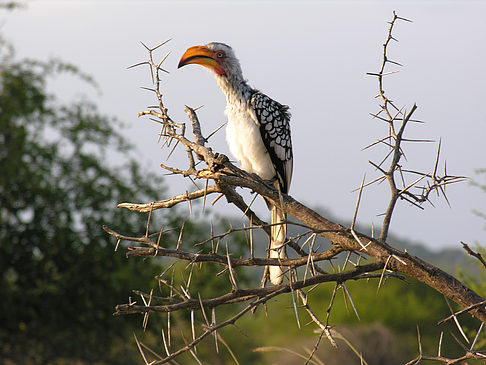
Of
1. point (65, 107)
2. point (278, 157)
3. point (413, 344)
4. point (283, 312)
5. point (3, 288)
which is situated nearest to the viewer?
point (278, 157)

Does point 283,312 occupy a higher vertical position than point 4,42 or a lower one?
lower

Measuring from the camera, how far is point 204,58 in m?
3.81

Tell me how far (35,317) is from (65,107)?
2825 millimetres

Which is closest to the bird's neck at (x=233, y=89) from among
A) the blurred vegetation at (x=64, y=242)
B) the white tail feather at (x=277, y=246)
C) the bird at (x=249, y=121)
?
the bird at (x=249, y=121)

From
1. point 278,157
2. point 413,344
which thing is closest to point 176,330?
point 278,157

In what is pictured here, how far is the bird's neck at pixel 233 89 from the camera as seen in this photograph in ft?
12.8

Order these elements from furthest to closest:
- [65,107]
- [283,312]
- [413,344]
Result: [283,312]
[413,344]
[65,107]

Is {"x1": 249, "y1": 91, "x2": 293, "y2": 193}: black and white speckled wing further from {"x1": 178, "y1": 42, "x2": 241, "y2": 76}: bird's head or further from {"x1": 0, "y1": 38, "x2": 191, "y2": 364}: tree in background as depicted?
{"x1": 0, "y1": 38, "x2": 191, "y2": 364}: tree in background

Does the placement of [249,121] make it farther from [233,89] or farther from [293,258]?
[293,258]

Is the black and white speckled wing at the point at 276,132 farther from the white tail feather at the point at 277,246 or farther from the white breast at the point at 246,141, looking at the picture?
the white tail feather at the point at 277,246

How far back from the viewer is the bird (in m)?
3.80

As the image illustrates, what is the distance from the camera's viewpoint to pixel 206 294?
25.6ft

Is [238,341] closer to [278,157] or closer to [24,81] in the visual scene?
[24,81]

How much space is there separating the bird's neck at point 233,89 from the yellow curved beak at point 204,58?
5 centimetres
